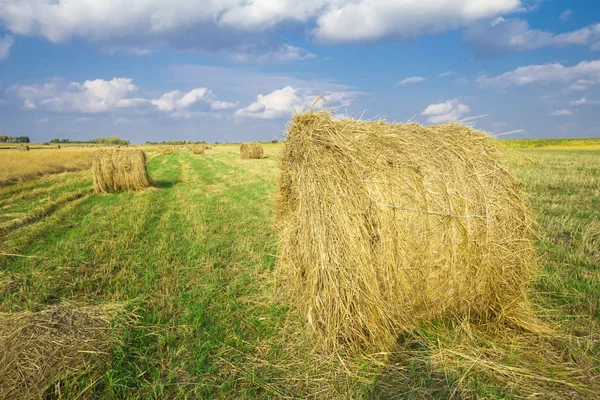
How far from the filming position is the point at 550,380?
3.24 metres

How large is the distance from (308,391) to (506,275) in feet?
8.68

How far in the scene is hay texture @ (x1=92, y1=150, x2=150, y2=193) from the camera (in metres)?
14.4

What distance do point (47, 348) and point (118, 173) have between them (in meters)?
12.5

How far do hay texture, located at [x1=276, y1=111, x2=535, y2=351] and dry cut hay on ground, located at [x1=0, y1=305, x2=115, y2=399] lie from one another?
7.48ft

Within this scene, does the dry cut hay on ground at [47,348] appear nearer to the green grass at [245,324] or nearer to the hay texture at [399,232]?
the green grass at [245,324]

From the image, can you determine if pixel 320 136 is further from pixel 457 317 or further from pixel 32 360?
pixel 32 360

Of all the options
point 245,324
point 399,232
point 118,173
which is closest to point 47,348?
point 245,324

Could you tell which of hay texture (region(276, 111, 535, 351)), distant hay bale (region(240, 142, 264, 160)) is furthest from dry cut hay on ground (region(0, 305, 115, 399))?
distant hay bale (region(240, 142, 264, 160))

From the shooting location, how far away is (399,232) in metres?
3.80

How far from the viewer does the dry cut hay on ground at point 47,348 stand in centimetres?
312

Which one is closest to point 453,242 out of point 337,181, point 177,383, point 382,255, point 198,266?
point 382,255

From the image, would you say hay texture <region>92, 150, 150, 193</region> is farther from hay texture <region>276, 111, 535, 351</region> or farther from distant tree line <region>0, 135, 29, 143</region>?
distant tree line <region>0, 135, 29, 143</region>

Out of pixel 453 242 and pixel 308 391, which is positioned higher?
pixel 453 242

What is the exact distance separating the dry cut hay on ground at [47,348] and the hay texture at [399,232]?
228 centimetres
